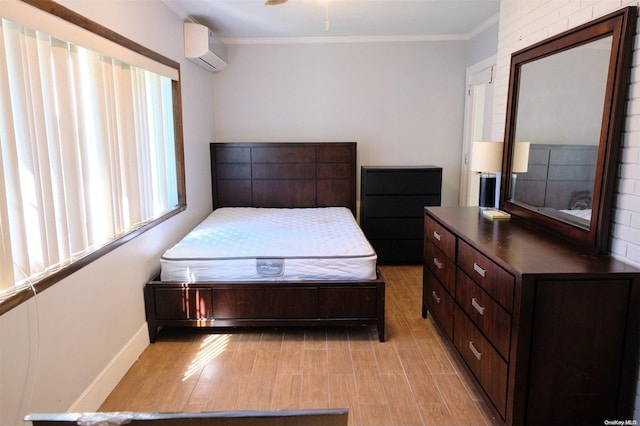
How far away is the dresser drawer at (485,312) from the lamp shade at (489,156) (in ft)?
2.77

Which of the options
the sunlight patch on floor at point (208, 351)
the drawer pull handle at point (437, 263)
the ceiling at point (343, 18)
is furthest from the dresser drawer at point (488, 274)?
the ceiling at point (343, 18)

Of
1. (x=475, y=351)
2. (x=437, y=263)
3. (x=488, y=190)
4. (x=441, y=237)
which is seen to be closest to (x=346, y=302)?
(x=437, y=263)

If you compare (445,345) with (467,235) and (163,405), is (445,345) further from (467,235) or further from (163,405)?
(163,405)

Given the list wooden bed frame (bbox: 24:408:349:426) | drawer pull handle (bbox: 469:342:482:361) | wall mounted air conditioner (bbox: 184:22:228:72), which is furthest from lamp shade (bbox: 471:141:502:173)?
wall mounted air conditioner (bbox: 184:22:228:72)

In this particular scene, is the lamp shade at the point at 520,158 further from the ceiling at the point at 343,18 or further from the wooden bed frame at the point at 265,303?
the ceiling at the point at 343,18

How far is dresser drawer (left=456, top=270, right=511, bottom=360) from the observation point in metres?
1.71

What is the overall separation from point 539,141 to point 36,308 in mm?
2592

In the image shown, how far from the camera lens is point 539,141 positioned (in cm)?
232

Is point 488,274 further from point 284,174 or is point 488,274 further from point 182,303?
point 284,174

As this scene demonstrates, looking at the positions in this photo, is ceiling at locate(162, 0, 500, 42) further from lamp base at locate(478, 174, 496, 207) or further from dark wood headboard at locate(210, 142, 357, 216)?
lamp base at locate(478, 174, 496, 207)

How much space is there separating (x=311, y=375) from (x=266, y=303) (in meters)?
0.59

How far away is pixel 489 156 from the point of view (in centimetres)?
270

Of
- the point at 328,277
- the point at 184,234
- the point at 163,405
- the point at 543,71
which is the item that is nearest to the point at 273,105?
the point at 184,234

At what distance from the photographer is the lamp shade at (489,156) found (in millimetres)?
2689
